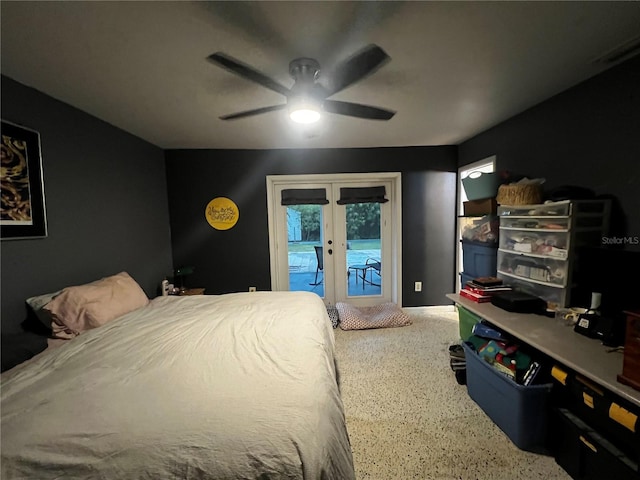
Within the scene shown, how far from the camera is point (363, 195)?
12.7ft

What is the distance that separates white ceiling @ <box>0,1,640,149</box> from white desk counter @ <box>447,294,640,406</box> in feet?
5.58

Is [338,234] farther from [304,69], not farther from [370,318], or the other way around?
[304,69]

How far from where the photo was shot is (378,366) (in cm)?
251

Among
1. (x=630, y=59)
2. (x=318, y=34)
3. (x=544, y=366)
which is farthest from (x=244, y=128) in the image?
(x=544, y=366)

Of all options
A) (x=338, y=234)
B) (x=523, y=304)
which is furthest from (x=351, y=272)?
(x=523, y=304)

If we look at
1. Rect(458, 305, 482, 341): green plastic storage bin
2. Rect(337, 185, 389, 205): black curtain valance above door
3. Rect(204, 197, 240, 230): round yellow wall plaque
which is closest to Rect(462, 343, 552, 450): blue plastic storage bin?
Rect(458, 305, 482, 341): green plastic storage bin

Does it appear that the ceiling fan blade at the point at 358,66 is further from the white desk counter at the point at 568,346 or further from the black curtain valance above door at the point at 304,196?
the black curtain valance above door at the point at 304,196

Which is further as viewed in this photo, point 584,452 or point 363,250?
point 363,250

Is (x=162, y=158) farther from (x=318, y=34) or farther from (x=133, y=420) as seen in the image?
(x=133, y=420)

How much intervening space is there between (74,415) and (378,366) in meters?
2.19

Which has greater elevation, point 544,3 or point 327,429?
point 544,3

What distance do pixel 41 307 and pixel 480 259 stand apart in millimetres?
3700

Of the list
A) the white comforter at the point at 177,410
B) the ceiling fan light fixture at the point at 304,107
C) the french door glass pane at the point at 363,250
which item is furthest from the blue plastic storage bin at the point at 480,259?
the ceiling fan light fixture at the point at 304,107

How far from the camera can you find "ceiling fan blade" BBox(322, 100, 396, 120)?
5.90ft
